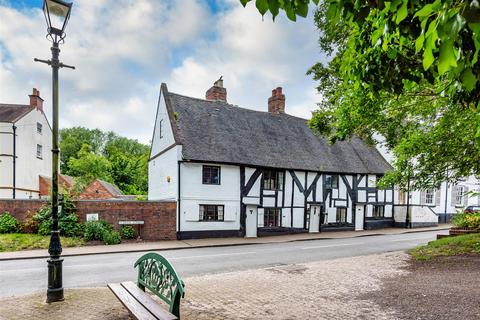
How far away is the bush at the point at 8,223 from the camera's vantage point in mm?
17172

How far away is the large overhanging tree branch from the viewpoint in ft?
6.89

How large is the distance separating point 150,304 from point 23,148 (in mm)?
29889

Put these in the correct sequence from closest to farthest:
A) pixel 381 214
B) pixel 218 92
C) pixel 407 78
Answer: pixel 407 78
pixel 218 92
pixel 381 214

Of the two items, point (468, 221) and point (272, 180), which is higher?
point (272, 180)

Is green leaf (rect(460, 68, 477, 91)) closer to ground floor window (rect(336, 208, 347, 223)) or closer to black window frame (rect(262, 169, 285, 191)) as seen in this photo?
black window frame (rect(262, 169, 285, 191))

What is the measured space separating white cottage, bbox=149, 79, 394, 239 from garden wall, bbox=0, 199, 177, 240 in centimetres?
74

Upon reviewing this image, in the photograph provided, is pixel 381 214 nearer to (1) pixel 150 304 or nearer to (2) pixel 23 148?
(1) pixel 150 304

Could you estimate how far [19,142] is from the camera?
91.5 ft

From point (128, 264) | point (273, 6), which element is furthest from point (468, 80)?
point (128, 264)

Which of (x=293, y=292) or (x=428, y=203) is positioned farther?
(x=428, y=203)

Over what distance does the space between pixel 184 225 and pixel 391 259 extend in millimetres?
12240

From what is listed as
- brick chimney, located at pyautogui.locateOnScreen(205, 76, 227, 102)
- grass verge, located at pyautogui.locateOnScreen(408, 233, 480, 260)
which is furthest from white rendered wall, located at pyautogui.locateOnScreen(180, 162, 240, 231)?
grass verge, located at pyautogui.locateOnScreen(408, 233, 480, 260)

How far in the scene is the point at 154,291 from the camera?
212 inches

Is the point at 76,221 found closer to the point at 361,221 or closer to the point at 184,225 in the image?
the point at 184,225
